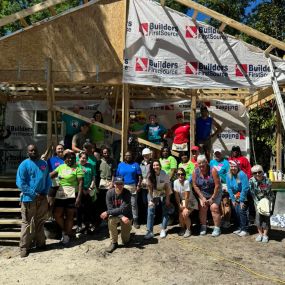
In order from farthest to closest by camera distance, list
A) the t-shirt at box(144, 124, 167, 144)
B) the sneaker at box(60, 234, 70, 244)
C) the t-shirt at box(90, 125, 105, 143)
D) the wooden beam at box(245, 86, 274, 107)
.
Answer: the wooden beam at box(245, 86, 274, 107)
the t-shirt at box(90, 125, 105, 143)
the t-shirt at box(144, 124, 167, 144)
the sneaker at box(60, 234, 70, 244)

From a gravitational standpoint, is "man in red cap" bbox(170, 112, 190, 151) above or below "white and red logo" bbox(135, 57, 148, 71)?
below

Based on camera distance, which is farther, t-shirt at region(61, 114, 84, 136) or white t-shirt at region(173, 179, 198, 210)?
t-shirt at region(61, 114, 84, 136)

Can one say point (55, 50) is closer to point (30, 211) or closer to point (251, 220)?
point (30, 211)

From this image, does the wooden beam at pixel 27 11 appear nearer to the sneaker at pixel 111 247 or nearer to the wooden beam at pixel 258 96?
the sneaker at pixel 111 247

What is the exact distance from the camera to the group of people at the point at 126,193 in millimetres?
7195

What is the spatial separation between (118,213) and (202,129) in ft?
13.8

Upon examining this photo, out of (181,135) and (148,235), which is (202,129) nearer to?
(181,135)

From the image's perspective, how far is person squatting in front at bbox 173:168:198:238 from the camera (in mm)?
7844

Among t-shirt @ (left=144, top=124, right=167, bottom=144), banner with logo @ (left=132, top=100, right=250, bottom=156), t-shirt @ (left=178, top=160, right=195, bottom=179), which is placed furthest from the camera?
banner with logo @ (left=132, top=100, right=250, bottom=156)

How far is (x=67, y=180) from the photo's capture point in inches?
299

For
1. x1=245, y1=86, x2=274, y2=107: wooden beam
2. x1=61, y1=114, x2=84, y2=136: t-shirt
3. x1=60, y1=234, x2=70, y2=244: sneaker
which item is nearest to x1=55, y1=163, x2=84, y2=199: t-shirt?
x1=60, y1=234, x2=70, y2=244: sneaker

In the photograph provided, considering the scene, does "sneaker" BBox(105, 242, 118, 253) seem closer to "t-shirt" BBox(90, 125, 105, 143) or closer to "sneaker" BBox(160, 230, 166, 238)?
"sneaker" BBox(160, 230, 166, 238)

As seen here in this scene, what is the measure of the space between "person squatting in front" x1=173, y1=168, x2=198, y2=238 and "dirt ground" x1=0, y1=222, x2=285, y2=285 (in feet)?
0.91

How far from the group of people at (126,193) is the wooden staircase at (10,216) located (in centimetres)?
83
